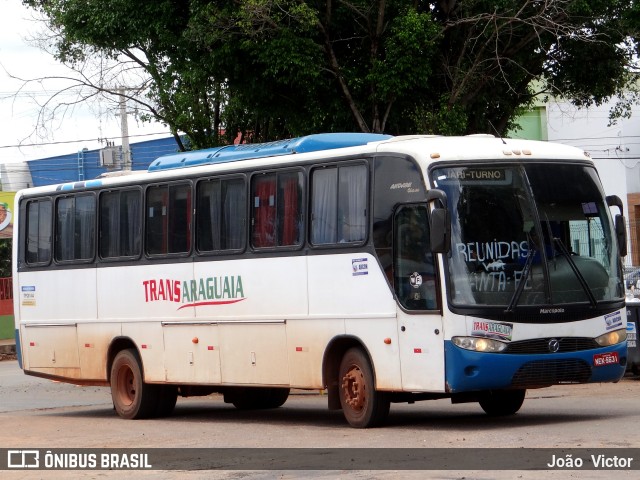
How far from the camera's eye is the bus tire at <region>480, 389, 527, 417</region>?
50.3 feet

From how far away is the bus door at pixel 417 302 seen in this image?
13.6m

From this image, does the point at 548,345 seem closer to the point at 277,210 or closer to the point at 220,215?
the point at 277,210

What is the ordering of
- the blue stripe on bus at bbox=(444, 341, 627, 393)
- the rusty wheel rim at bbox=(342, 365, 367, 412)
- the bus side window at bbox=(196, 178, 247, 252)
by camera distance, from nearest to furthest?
1. the blue stripe on bus at bbox=(444, 341, 627, 393)
2. the rusty wheel rim at bbox=(342, 365, 367, 412)
3. the bus side window at bbox=(196, 178, 247, 252)

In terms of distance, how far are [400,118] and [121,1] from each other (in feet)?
17.7

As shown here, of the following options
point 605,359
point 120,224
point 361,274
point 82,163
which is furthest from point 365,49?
point 82,163

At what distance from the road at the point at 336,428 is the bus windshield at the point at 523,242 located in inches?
56.5

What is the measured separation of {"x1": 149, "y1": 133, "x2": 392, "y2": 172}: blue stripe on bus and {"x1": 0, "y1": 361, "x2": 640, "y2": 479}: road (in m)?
3.40

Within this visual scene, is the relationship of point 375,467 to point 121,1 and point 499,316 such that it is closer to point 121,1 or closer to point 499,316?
point 499,316

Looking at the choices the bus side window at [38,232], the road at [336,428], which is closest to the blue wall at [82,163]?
the road at [336,428]

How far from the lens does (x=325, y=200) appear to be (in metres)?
15.1

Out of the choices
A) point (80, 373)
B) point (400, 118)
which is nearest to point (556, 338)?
point (80, 373)

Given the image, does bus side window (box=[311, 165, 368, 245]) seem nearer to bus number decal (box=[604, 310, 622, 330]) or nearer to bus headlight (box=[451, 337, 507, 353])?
bus headlight (box=[451, 337, 507, 353])

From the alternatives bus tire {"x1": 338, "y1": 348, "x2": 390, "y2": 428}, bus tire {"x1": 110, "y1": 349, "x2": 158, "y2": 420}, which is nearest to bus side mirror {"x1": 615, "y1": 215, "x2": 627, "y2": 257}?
bus tire {"x1": 338, "y1": 348, "x2": 390, "y2": 428}

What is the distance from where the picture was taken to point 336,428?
591 inches
